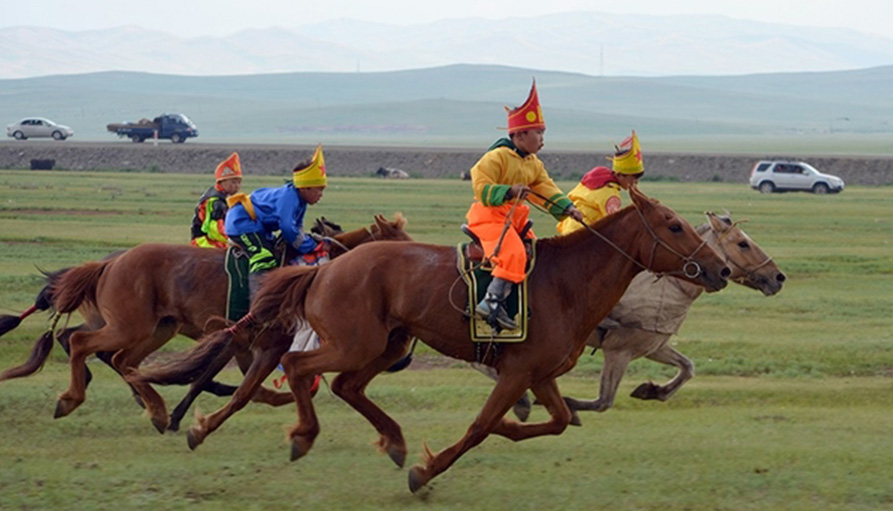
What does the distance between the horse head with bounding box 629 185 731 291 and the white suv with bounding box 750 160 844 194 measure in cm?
4144

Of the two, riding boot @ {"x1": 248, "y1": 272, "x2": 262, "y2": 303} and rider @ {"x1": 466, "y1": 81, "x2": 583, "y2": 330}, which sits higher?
rider @ {"x1": 466, "y1": 81, "x2": 583, "y2": 330}

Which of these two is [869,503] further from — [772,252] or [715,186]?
[715,186]

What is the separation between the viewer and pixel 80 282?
414 inches

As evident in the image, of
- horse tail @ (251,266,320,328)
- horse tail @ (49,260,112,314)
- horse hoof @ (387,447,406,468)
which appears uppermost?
horse tail @ (251,266,320,328)

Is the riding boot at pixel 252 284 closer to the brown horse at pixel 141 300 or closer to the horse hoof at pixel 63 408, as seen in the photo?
the brown horse at pixel 141 300

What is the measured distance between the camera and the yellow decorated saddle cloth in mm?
8297

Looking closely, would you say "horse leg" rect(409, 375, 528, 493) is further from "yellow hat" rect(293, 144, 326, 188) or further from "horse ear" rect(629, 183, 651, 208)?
"yellow hat" rect(293, 144, 326, 188)

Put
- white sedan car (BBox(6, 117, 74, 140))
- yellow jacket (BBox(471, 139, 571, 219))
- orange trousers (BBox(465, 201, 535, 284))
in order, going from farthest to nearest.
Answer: white sedan car (BBox(6, 117, 74, 140)), yellow jacket (BBox(471, 139, 571, 219)), orange trousers (BBox(465, 201, 535, 284))

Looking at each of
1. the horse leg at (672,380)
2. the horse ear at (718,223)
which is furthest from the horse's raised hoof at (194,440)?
the horse ear at (718,223)

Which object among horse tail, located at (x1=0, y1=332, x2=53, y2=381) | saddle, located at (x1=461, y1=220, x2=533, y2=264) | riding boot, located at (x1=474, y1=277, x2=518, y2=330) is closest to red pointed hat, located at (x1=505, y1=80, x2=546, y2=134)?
saddle, located at (x1=461, y1=220, x2=533, y2=264)

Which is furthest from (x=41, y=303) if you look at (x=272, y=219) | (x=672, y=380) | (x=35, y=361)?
Answer: (x=672, y=380)

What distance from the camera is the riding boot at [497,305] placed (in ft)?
27.0

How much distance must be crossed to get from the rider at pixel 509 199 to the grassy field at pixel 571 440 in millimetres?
1287

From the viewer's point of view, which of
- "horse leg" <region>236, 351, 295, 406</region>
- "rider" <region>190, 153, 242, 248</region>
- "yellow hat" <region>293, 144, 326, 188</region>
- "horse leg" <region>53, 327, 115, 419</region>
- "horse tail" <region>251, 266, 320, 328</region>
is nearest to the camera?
"horse tail" <region>251, 266, 320, 328</region>
